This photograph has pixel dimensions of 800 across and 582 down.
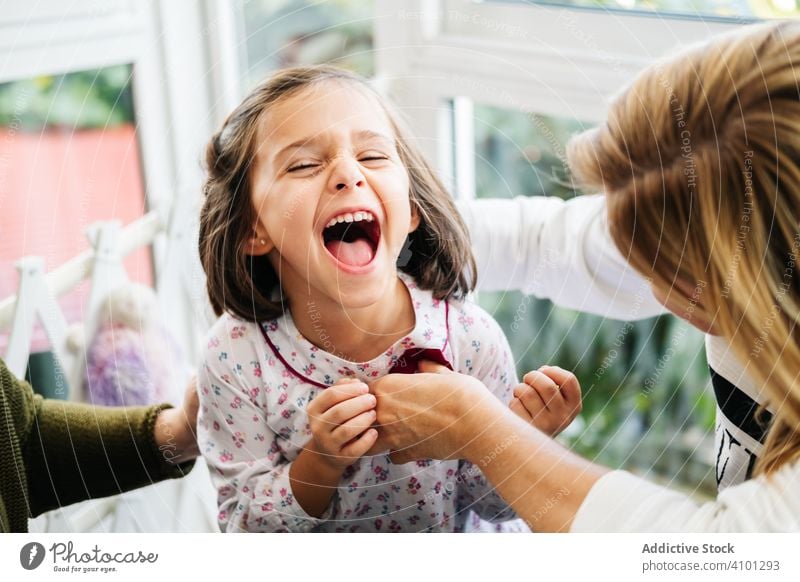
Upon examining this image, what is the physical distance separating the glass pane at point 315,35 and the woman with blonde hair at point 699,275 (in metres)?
0.18

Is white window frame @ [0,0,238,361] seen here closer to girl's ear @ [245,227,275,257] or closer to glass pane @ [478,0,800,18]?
girl's ear @ [245,227,275,257]

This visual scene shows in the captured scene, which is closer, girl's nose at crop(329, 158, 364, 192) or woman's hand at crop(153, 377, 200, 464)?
girl's nose at crop(329, 158, 364, 192)

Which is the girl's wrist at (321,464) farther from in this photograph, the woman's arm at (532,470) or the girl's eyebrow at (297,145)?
the girl's eyebrow at (297,145)

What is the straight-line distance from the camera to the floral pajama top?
0.62m

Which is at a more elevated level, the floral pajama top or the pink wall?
the pink wall

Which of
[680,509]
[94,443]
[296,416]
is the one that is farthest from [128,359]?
[680,509]

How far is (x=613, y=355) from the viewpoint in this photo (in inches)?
27.0

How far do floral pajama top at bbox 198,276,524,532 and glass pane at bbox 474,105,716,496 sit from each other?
50mm

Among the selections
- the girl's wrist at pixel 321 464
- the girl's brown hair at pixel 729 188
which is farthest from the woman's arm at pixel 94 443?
the girl's brown hair at pixel 729 188

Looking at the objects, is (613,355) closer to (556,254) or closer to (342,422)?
(556,254)

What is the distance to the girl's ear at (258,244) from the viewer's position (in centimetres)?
61

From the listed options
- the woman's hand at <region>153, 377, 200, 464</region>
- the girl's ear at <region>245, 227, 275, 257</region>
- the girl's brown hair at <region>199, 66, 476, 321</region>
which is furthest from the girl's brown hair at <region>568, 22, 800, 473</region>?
the woman's hand at <region>153, 377, 200, 464</region>

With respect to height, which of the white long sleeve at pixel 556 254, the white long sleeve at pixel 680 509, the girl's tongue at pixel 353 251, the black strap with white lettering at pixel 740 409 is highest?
the girl's tongue at pixel 353 251
